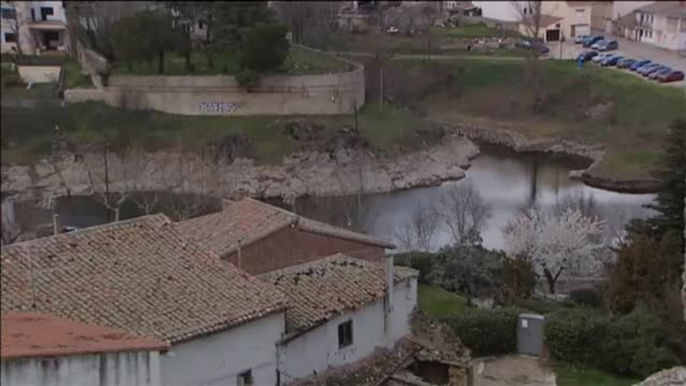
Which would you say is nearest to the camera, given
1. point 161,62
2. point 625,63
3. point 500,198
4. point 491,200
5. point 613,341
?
point 613,341

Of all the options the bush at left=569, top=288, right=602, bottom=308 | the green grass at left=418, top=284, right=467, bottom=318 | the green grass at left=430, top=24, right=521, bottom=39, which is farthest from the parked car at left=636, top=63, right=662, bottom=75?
the green grass at left=418, top=284, right=467, bottom=318

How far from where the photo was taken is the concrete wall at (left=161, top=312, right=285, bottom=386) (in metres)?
5.95

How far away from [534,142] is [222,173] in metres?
8.45

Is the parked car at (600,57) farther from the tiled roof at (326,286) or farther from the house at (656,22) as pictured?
the tiled roof at (326,286)

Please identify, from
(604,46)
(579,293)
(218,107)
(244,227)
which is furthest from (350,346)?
(604,46)

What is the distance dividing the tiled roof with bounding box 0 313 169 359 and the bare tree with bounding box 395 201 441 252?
1056cm

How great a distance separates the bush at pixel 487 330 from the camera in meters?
9.48

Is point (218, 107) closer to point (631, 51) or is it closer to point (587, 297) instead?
point (631, 51)

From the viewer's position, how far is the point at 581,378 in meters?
9.06

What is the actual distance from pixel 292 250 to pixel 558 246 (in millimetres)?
5301

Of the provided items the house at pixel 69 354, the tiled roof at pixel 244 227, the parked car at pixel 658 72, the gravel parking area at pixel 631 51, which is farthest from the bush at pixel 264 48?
the house at pixel 69 354

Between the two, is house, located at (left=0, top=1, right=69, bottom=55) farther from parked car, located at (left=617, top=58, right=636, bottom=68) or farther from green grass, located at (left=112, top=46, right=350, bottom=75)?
parked car, located at (left=617, top=58, right=636, bottom=68)

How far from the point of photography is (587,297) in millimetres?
11883

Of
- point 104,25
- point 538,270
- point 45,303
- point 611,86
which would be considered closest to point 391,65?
point 611,86
